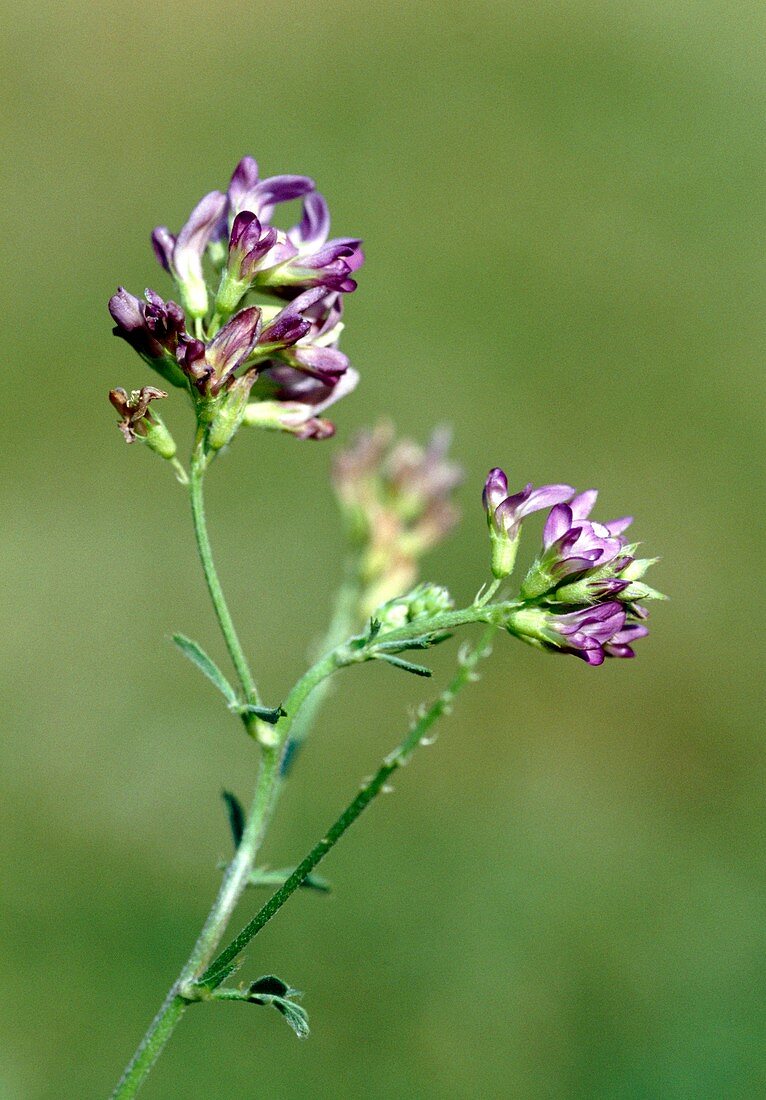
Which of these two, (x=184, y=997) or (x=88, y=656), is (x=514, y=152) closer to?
(x=88, y=656)

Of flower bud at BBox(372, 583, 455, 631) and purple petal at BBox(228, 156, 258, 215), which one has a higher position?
purple petal at BBox(228, 156, 258, 215)

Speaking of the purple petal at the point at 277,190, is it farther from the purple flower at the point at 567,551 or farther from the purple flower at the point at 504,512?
the purple flower at the point at 567,551

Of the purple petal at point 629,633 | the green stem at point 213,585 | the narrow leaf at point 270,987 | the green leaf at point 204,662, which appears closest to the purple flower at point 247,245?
the green stem at point 213,585

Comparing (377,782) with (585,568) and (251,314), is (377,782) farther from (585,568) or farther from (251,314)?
(251,314)

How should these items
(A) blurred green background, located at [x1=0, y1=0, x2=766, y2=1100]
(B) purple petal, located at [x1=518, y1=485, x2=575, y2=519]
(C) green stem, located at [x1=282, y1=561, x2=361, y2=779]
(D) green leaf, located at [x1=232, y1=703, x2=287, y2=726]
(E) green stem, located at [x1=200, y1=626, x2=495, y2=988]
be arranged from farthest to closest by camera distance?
(A) blurred green background, located at [x1=0, y1=0, x2=766, y2=1100] < (C) green stem, located at [x1=282, y1=561, x2=361, y2=779] < (B) purple petal, located at [x1=518, y1=485, x2=575, y2=519] < (D) green leaf, located at [x1=232, y1=703, x2=287, y2=726] < (E) green stem, located at [x1=200, y1=626, x2=495, y2=988]

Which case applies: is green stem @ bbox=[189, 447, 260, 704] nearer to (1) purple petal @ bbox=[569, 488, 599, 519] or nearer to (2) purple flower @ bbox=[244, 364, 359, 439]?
(2) purple flower @ bbox=[244, 364, 359, 439]

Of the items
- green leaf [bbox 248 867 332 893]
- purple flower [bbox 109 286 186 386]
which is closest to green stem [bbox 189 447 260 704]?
purple flower [bbox 109 286 186 386]

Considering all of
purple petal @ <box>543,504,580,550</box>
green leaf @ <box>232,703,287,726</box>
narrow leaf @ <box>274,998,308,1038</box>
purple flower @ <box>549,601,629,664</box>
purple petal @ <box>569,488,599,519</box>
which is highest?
purple petal @ <box>569,488,599,519</box>
